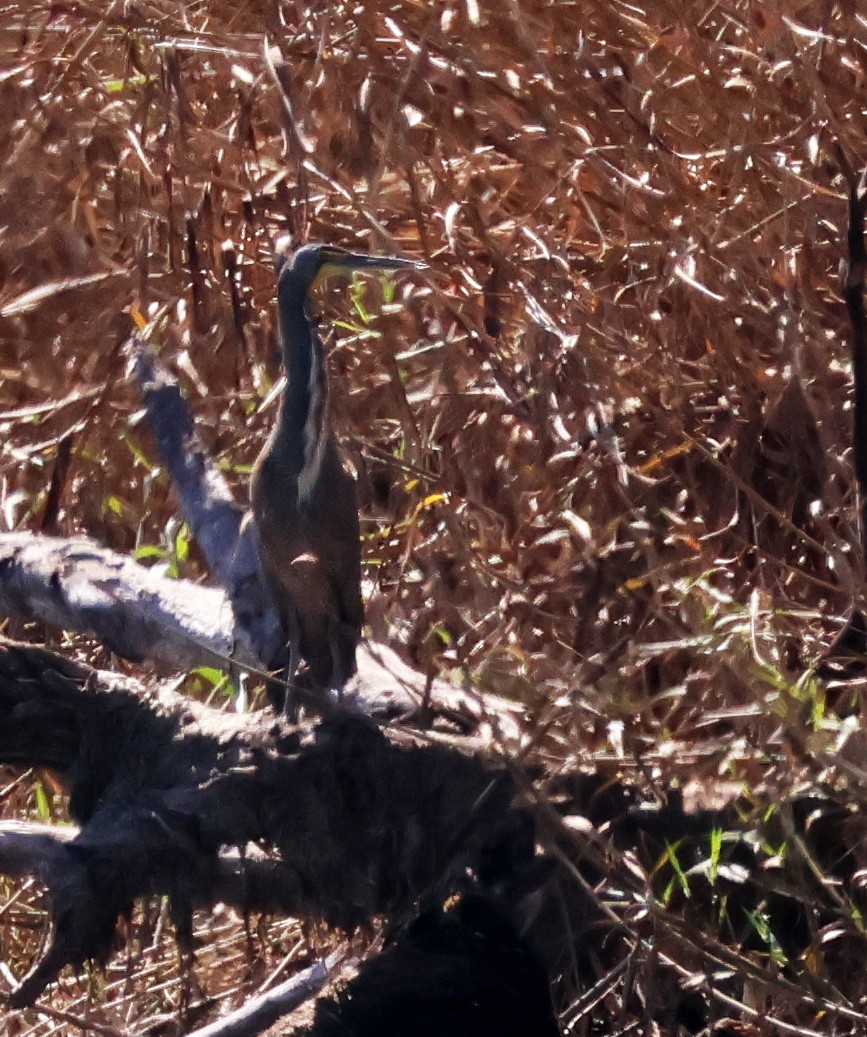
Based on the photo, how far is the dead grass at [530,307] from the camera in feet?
8.24

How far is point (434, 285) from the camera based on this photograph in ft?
9.25

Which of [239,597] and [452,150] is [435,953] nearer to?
[239,597]

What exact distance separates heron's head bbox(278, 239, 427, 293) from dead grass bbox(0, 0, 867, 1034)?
19 centimetres

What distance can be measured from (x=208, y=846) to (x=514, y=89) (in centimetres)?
160

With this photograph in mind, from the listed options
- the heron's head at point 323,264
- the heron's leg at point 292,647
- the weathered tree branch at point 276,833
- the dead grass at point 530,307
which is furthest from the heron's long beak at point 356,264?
the weathered tree branch at point 276,833

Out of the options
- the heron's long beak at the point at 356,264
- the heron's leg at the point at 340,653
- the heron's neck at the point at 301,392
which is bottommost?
the heron's leg at the point at 340,653

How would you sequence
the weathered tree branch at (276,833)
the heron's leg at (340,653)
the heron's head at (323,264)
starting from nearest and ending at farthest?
the weathered tree branch at (276,833), the heron's leg at (340,653), the heron's head at (323,264)

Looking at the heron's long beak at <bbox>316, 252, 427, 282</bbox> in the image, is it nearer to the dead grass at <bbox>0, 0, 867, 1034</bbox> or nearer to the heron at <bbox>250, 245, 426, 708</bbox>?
the heron at <bbox>250, 245, 426, 708</bbox>

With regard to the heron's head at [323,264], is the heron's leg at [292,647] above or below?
below

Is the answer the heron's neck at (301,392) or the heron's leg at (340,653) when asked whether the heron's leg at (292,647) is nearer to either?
the heron's leg at (340,653)

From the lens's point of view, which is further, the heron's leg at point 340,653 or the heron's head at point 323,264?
the heron's head at point 323,264

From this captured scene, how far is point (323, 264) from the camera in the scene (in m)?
2.45

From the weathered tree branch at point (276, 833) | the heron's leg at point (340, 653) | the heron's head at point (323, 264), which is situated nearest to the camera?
the weathered tree branch at point (276, 833)

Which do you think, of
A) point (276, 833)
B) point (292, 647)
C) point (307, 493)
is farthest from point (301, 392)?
point (276, 833)
